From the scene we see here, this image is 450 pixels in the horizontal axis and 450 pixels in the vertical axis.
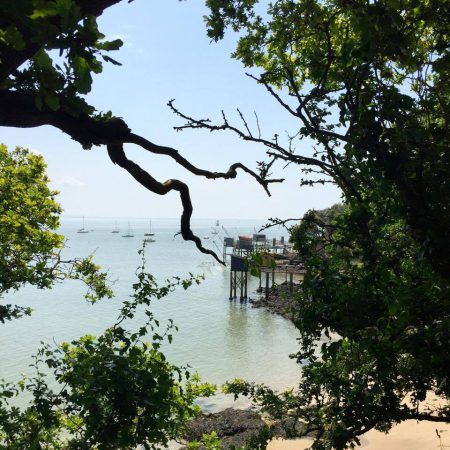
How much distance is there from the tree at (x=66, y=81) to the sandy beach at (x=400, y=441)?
12.8 metres

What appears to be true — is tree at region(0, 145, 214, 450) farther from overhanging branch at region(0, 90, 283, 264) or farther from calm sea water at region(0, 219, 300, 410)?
calm sea water at region(0, 219, 300, 410)

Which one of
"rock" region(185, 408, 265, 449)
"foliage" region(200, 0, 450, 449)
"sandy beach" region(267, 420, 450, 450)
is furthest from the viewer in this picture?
"rock" region(185, 408, 265, 449)

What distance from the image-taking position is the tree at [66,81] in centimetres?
125

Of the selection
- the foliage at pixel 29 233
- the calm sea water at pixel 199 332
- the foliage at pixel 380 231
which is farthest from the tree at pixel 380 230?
the calm sea water at pixel 199 332

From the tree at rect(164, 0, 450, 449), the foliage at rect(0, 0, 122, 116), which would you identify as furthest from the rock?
the foliage at rect(0, 0, 122, 116)

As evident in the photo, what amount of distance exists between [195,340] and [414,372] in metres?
23.6

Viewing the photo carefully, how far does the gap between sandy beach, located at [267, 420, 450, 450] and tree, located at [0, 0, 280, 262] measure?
504 inches

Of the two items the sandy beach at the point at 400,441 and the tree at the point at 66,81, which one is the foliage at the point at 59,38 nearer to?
the tree at the point at 66,81

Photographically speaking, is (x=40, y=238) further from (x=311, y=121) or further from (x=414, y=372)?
(x=414, y=372)

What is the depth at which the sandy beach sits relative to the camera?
44.1 ft

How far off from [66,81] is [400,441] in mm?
15540

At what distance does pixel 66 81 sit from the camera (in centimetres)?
183

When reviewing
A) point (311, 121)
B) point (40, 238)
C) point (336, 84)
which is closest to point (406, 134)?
point (311, 121)

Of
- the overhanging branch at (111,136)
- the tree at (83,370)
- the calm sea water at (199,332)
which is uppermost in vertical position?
the overhanging branch at (111,136)
